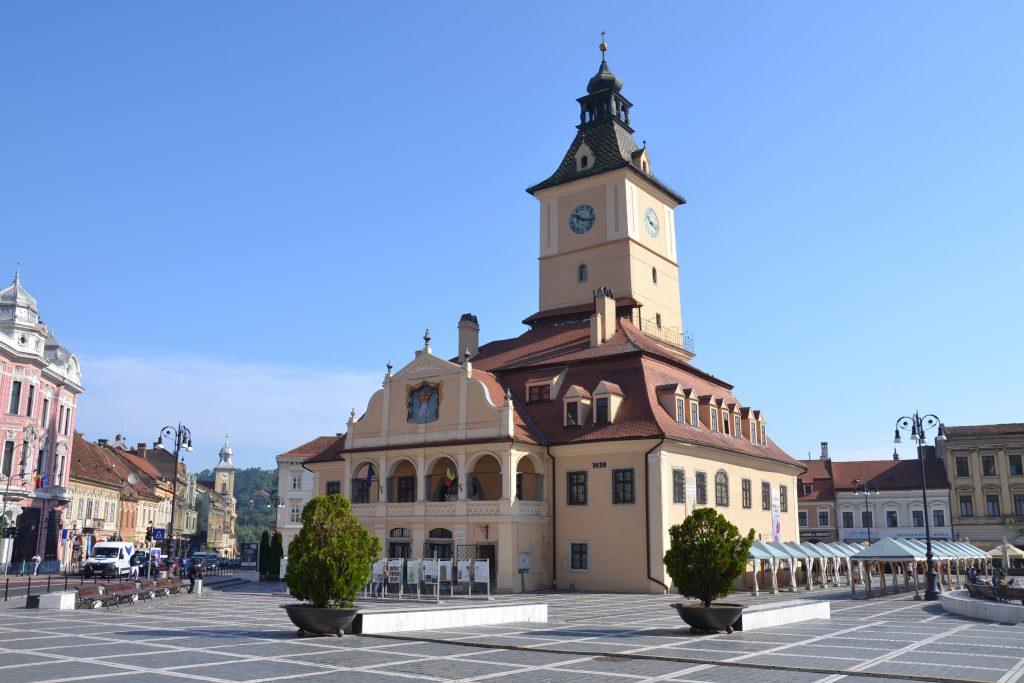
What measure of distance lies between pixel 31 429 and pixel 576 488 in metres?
35.5

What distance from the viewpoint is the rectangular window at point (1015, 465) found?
77.6 metres

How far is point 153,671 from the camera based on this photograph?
1500 cm

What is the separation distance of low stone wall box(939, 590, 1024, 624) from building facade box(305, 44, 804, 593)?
1108 centimetres

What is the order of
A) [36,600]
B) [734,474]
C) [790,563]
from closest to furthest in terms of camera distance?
[36,600] < [790,563] < [734,474]

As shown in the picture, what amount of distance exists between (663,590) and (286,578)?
73.6 feet

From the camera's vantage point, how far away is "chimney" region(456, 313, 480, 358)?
55625mm

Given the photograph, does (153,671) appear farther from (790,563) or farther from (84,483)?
(84,483)

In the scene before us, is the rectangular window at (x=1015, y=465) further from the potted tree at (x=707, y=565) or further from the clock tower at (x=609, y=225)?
the potted tree at (x=707, y=565)

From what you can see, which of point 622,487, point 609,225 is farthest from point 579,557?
point 609,225

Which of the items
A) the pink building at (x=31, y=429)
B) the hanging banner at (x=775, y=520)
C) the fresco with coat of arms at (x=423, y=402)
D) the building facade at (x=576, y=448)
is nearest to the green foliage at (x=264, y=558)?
the building facade at (x=576, y=448)

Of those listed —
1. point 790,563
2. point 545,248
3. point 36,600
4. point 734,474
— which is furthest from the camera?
point 545,248

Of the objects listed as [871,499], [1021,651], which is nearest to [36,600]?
[1021,651]

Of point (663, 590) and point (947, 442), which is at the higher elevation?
point (947, 442)

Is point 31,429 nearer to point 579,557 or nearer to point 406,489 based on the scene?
point 406,489
